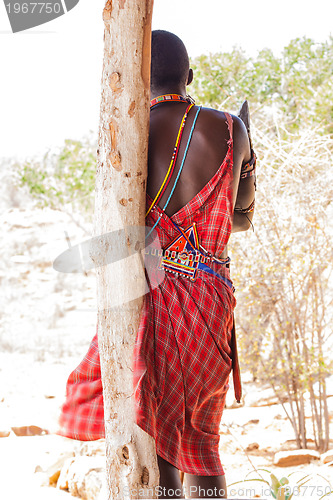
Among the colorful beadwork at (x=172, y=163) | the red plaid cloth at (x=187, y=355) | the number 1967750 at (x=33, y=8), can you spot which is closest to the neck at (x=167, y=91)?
the colorful beadwork at (x=172, y=163)

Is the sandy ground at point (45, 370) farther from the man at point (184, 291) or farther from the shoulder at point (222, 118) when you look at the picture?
the shoulder at point (222, 118)

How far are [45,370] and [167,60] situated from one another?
5647mm

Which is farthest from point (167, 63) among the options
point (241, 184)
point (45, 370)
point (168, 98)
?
point (45, 370)

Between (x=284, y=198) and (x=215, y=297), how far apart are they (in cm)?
212

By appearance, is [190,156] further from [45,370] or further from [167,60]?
[45,370]

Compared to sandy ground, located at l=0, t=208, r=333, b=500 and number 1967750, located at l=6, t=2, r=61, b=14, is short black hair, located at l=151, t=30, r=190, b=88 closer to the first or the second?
number 1967750, located at l=6, t=2, r=61, b=14

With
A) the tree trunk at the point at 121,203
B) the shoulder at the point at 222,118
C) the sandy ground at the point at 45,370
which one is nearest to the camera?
the tree trunk at the point at 121,203

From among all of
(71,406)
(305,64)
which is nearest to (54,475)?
(71,406)

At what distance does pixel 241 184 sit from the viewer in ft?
6.33

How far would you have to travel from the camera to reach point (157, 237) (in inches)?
71.1

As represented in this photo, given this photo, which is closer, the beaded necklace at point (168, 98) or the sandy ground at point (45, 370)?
the beaded necklace at point (168, 98)

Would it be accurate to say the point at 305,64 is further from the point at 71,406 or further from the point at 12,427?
the point at 71,406

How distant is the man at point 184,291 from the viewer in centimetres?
174

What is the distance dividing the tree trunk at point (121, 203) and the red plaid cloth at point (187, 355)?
8cm
